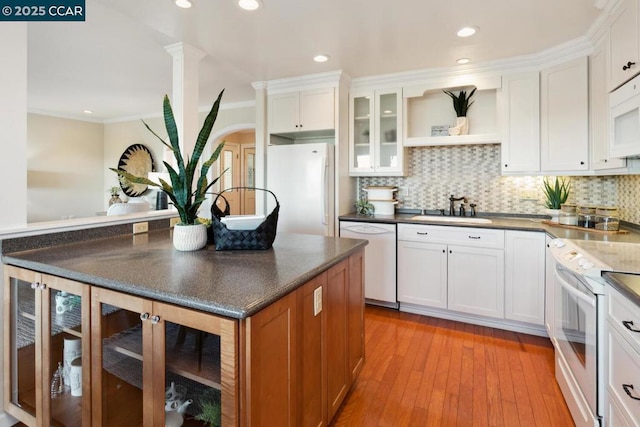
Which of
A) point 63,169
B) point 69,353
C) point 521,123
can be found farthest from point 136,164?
point 521,123

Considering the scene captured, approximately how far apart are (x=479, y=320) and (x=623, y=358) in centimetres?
187

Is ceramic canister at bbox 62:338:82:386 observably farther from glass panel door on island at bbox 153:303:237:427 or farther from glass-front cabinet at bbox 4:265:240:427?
glass panel door on island at bbox 153:303:237:427

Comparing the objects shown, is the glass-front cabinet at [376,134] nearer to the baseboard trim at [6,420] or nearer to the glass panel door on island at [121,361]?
the glass panel door on island at [121,361]

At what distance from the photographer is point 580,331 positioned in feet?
5.32

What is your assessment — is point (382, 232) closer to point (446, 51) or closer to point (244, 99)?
point (446, 51)

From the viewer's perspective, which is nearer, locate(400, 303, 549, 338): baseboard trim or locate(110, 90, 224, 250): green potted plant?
locate(110, 90, 224, 250): green potted plant

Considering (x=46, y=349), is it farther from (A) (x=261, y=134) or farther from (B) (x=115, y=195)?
(B) (x=115, y=195)

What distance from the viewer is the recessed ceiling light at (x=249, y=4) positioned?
2.08 meters

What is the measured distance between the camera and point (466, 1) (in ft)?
6.82

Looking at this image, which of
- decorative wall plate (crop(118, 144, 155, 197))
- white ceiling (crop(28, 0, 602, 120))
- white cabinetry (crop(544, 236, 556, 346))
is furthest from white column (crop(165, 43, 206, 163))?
decorative wall plate (crop(118, 144, 155, 197))

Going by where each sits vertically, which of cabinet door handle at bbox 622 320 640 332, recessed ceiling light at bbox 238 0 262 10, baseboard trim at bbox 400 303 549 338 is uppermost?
recessed ceiling light at bbox 238 0 262 10

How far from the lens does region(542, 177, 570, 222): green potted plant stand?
2906 mm

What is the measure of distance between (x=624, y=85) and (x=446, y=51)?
130 centimetres

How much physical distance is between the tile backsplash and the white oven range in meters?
1.34
